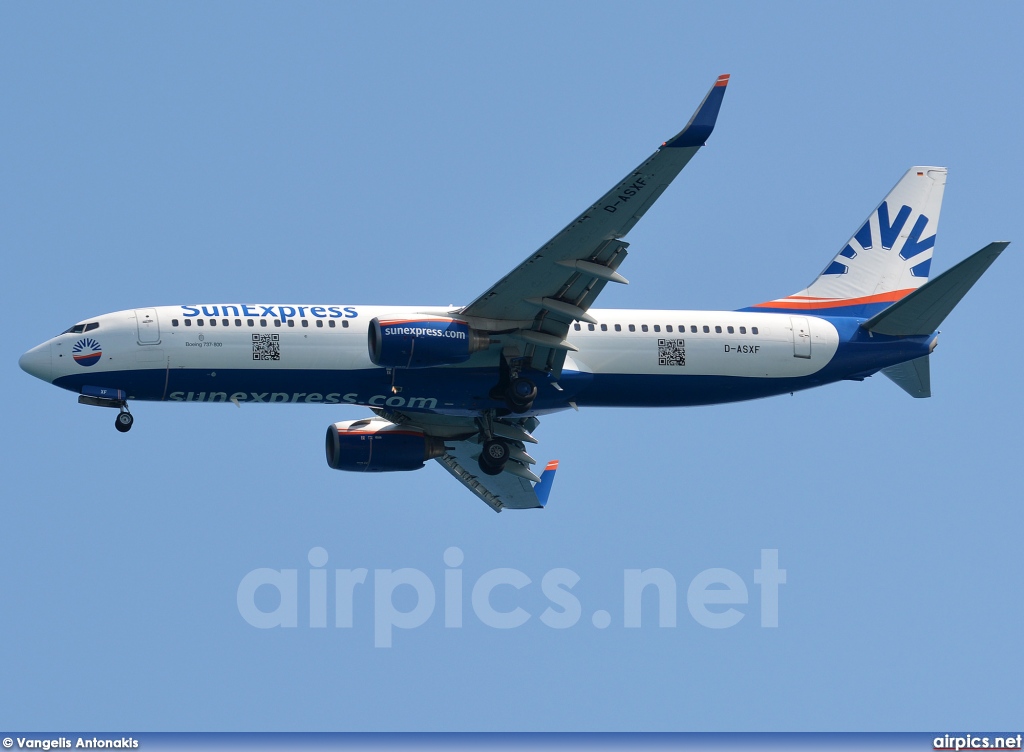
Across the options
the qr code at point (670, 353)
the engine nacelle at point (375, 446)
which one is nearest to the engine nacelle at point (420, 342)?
the qr code at point (670, 353)

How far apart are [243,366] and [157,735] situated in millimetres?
13000

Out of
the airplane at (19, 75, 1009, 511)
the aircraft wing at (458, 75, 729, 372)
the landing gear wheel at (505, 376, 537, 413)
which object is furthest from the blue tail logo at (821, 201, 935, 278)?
the landing gear wheel at (505, 376, 537, 413)

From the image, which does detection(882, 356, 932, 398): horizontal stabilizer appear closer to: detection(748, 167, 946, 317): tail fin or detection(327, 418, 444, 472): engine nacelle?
detection(748, 167, 946, 317): tail fin

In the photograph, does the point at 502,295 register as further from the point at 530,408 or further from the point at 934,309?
the point at 934,309

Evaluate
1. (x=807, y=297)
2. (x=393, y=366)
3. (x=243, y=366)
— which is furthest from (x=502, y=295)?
(x=807, y=297)

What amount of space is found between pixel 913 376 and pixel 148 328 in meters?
27.5

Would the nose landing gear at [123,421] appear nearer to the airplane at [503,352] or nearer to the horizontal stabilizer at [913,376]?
the airplane at [503,352]

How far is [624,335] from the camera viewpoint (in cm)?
5697

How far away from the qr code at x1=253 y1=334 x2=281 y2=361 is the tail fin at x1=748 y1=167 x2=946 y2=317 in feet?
58.7

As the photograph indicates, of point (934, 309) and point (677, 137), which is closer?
point (677, 137)

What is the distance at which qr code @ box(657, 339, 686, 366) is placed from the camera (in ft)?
187

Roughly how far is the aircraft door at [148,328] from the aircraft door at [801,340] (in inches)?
882

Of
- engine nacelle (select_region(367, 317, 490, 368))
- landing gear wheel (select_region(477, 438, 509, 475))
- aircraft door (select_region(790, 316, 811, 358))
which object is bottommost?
landing gear wheel (select_region(477, 438, 509, 475))

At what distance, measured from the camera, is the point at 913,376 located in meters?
59.9
